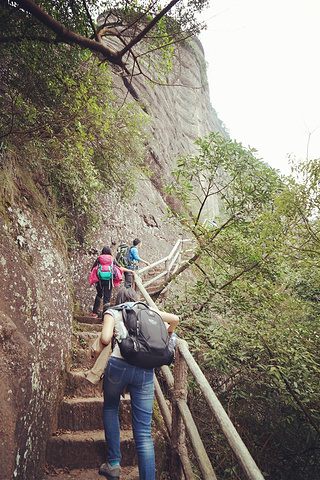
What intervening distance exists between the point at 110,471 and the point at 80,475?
0.35 metres

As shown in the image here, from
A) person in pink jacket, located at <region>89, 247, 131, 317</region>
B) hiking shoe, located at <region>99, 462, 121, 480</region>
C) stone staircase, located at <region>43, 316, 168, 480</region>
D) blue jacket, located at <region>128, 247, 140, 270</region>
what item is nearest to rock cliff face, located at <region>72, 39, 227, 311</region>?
person in pink jacket, located at <region>89, 247, 131, 317</region>

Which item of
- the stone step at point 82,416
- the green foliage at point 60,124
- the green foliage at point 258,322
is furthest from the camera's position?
the green foliage at point 258,322

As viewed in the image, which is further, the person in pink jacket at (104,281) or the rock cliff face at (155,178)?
the rock cliff face at (155,178)

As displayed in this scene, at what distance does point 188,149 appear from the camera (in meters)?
19.6

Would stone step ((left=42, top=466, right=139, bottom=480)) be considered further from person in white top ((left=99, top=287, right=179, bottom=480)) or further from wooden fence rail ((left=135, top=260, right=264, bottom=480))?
person in white top ((left=99, top=287, right=179, bottom=480))

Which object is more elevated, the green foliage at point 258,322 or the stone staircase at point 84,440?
the green foliage at point 258,322

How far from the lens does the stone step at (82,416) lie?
2.95 meters

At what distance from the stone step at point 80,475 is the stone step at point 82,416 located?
0.41m

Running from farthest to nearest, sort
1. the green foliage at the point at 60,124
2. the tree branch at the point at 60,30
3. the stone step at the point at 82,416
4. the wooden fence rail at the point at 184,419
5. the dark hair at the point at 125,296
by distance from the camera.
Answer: the dark hair at the point at 125,296
the green foliage at the point at 60,124
the stone step at the point at 82,416
the tree branch at the point at 60,30
the wooden fence rail at the point at 184,419

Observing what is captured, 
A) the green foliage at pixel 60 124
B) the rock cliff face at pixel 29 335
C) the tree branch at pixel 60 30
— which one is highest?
the tree branch at pixel 60 30

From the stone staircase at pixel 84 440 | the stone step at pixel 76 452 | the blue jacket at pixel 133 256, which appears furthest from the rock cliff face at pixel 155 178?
the stone step at pixel 76 452

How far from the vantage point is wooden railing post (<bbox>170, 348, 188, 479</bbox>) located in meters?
2.59

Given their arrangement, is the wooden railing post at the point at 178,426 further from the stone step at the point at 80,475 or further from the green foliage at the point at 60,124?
the green foliage at the point at 60,124

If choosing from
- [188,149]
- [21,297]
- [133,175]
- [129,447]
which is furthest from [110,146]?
[188,149]
